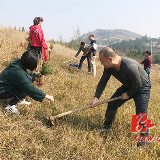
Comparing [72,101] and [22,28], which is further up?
[22,28]

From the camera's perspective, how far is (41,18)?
13.8 ft

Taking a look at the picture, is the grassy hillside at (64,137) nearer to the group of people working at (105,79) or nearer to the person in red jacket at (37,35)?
the group of people working at (105,79)

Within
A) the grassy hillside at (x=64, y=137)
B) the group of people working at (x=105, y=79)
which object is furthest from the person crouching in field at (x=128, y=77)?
the grassy hillside at (x=64, y=137)

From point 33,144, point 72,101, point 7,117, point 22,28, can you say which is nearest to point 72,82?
point 72,101

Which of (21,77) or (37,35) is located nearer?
(21,77)

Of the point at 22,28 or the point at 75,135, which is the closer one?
the point at 75,135

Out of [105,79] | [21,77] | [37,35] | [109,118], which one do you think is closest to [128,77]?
[105,79]

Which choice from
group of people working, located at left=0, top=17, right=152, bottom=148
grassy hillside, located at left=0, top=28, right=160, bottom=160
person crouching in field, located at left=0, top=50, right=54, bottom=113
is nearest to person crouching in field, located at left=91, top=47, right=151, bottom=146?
group of people working, located at left=0, top=17, right=152, bottom=148

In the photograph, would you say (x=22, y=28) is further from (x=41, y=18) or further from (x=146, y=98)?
(x=146, y=98)

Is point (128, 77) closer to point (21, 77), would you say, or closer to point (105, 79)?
point (105, 79)

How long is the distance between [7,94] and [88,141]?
1579 millimetres

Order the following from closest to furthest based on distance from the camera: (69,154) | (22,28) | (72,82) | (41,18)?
(69,154) < (41,18) < (72,82) < (22,28)

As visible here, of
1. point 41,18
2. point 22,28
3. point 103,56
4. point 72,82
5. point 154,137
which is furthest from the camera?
point 22,28

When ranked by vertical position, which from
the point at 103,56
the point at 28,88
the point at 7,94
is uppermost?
the point at 103,56
